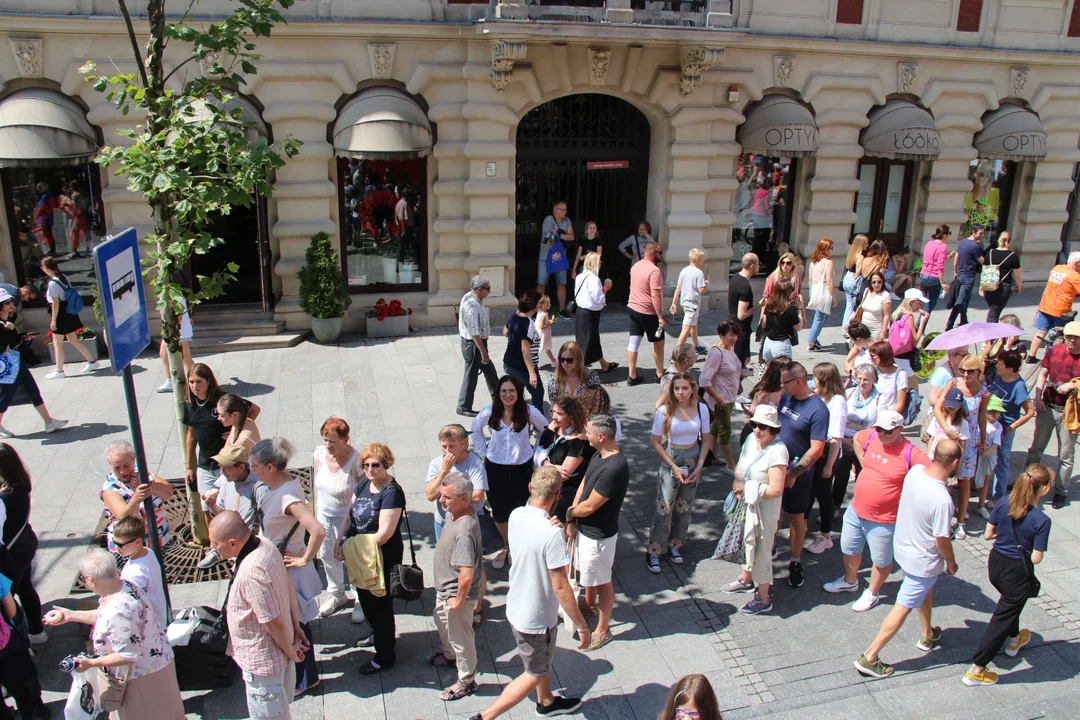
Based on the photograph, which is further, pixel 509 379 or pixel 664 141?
pixel 664 141

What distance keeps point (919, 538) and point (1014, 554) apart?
62 centimetres

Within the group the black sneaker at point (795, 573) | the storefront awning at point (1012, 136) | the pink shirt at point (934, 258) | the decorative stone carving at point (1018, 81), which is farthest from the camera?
the decorative stone carving at point (1018, 81)

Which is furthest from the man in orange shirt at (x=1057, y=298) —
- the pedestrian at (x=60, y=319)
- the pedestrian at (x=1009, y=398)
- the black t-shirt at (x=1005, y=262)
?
the pedestrian at (x=60, y=319)

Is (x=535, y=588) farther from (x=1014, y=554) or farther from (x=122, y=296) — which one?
(x=1014, y=554)

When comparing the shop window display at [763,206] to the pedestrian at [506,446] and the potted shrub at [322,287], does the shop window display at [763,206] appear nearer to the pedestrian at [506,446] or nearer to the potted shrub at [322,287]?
the potted shrub at [322,287]

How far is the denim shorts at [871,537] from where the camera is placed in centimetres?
682

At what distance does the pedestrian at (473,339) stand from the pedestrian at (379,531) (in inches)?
168

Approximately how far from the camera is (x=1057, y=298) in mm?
12445

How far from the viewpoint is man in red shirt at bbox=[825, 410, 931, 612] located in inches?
264

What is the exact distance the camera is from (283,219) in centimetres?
1357

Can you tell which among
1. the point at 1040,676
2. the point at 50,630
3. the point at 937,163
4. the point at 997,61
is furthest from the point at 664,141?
the point at 50,630

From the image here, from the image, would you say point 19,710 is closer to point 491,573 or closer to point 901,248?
point 491,573

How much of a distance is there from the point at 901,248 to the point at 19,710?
15.8 m

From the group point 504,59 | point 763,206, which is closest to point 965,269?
point 763,206
